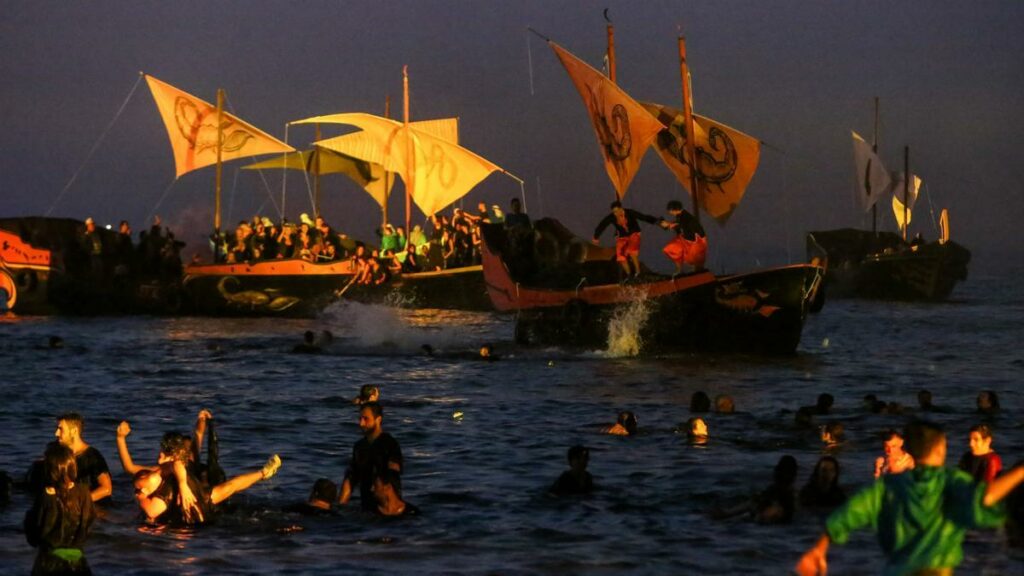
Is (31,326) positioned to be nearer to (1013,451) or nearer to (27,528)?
(1013,451)

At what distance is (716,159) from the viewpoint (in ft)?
143

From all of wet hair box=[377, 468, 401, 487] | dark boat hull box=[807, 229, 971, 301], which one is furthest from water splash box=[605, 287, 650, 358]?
dark boat hull box=[807, 229, 971, 301]

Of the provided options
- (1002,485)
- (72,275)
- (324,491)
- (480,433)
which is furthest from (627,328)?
(72,275)

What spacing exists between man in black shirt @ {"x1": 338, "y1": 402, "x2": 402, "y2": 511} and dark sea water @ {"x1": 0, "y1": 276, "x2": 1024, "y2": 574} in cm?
52

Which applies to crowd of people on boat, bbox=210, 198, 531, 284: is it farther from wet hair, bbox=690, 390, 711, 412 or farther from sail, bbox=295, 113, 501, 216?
wet hair, bbox=690, 390, 711, 412

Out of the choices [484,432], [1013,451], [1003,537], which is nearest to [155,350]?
[484,432]

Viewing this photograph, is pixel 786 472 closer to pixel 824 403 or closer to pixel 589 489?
pixel 589 489

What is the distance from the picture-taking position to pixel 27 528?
1118 centimetres

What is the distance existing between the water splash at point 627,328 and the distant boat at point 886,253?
49.6 meters

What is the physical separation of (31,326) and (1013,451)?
42991 mm

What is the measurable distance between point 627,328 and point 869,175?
54.7m

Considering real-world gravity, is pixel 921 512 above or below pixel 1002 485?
below

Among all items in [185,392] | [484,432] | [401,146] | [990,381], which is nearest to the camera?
[484,432]

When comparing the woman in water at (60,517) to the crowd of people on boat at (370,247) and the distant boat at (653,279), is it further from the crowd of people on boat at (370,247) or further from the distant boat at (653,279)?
the crowd of people on boat at (370,247)
